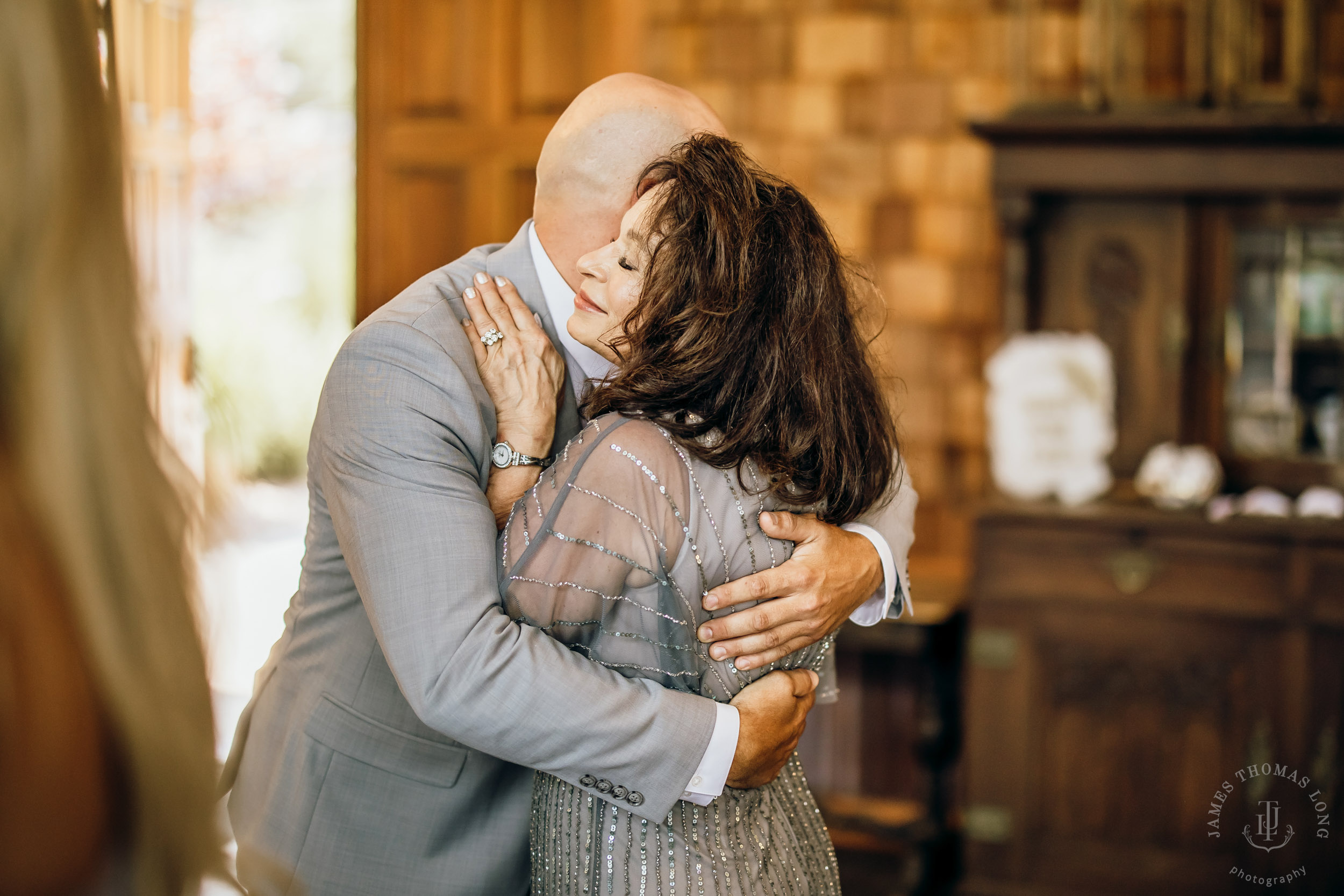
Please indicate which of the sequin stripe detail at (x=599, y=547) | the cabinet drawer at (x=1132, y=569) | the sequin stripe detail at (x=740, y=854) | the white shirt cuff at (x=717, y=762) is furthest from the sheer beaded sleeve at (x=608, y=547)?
the cabinet drawer at (x=1132, y=569)

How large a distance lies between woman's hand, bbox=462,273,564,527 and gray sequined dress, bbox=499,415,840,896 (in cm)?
13

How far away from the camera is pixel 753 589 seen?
1.46 meters

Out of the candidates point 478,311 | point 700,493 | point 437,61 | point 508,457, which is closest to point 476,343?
point 478,311

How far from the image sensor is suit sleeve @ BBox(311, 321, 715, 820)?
4.47 ft

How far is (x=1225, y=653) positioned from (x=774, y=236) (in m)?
2.49

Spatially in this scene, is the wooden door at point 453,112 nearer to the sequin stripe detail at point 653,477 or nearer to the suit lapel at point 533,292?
the suit lapel at point 533,292

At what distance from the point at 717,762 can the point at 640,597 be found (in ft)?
A: 0.71

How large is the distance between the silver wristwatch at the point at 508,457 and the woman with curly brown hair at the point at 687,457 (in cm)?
14

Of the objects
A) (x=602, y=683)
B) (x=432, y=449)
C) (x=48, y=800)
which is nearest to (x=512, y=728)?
(x=602, y=683)

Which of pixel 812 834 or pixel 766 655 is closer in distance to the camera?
pixel 766 655

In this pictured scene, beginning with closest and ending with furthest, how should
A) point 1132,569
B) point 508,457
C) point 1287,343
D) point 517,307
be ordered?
point 508,457 → point 517,307 → point 1132,569 → point 1287,343

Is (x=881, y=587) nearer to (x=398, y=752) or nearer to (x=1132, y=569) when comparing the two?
(x=398, y=752)

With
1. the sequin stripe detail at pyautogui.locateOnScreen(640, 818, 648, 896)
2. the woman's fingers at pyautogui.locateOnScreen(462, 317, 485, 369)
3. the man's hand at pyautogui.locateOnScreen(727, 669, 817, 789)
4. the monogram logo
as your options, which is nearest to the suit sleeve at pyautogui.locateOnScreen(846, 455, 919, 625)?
the man's hand at pyautogui.locateOnScreen(727, 669, 817, 789)

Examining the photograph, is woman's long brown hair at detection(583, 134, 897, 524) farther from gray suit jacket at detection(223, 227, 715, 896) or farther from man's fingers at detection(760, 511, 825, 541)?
gray suit jacket at detection(223, 227, 715, 896)
